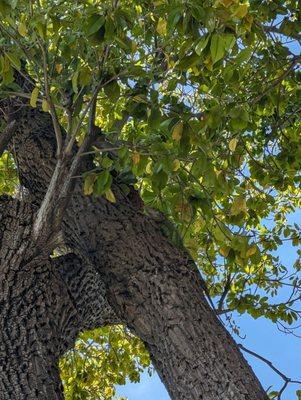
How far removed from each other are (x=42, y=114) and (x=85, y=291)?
1696mm

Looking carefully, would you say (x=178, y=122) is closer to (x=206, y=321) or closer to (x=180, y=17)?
(x=180, y=17)

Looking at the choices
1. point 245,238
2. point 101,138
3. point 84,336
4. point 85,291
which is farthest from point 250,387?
point 84,336

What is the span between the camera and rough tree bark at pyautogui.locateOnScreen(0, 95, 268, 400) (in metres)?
4.29

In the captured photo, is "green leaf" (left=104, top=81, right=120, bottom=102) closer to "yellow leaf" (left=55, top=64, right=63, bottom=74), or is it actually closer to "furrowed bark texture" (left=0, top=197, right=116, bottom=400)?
"yellow leaf" (left=55, top=64, right=63, bottom=74)

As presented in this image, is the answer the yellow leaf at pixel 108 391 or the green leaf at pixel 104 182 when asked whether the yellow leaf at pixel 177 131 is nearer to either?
the green leaf at pixel 104 182

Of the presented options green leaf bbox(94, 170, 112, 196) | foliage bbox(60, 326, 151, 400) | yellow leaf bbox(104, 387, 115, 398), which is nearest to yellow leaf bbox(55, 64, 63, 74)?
green leaf bbox(94, 170, 112, 196)

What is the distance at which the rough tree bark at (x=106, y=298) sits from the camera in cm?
429

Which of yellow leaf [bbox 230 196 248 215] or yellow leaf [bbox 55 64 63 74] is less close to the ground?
yellow leaf [bbox 55 64 63 74]

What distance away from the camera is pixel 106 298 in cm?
489

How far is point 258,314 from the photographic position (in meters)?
6.55

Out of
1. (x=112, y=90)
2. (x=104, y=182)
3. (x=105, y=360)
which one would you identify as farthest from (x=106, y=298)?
(x=105, y=360)

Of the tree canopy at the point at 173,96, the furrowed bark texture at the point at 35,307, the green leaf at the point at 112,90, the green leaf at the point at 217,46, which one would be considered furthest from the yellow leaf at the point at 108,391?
the green leaf at the point at 217,46

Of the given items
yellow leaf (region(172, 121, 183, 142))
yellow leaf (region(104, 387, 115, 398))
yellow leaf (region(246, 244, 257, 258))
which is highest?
yellow leaf (region(104, 387, 115, 398))

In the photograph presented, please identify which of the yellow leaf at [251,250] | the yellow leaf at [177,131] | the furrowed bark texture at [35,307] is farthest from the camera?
the furrowed bark texture at [35,307]
